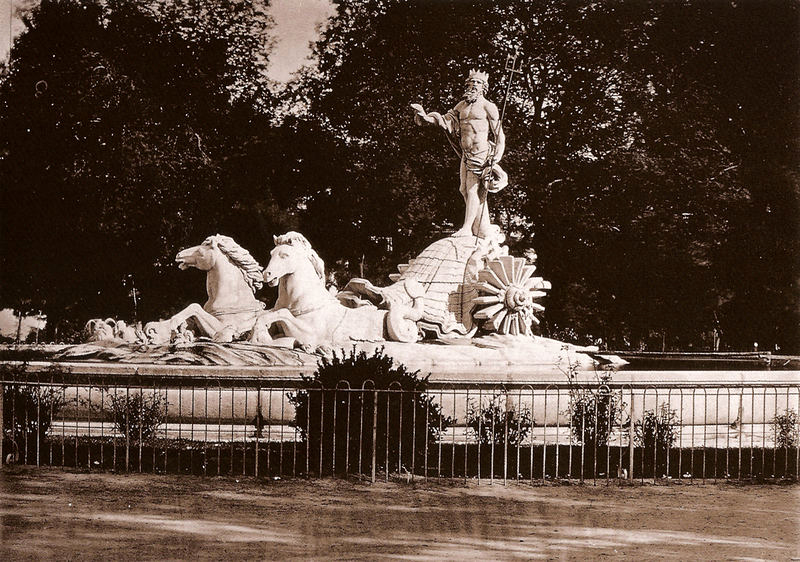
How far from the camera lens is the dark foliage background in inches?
1007

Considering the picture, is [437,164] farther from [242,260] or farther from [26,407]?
[26,407]

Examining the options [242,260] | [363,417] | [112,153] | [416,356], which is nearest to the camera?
[363,417]

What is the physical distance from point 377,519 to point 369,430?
7.79ft

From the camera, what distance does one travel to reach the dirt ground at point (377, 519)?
7309 mm

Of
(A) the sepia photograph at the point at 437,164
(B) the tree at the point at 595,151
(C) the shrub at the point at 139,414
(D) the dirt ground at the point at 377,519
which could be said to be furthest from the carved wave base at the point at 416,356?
(B) the tree at the point at 595,151

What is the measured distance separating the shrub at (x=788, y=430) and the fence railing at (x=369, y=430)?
0.8 inches

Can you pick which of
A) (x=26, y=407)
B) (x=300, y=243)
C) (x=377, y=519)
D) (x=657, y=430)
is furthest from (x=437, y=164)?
(x=377, y=519)

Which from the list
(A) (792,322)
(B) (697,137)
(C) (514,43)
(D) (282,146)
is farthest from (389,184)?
(A) (792,322)

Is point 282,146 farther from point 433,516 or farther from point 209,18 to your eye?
point 433,516

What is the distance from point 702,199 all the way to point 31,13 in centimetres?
1655

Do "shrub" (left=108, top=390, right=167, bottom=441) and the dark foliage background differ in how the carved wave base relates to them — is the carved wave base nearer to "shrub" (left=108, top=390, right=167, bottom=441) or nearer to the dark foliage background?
"shrub" (left=108, top=390, right=167, bottom=441)

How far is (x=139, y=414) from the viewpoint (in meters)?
11.6

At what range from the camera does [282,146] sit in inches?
1109

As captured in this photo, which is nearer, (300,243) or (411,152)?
(300,243)
